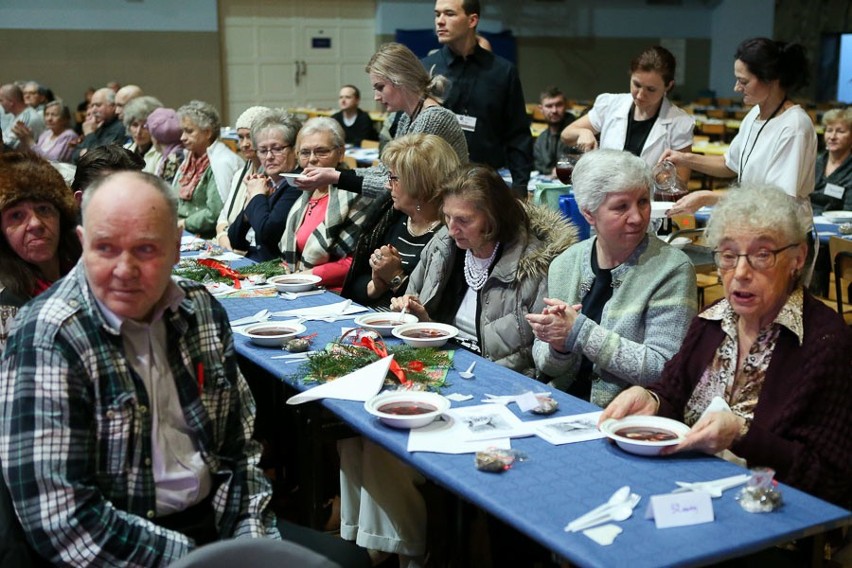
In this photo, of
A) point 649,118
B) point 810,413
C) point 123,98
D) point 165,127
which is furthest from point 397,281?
point 123,98

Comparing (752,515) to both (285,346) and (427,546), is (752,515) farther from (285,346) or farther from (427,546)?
(285,346)

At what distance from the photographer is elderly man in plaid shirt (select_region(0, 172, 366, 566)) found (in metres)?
1.69

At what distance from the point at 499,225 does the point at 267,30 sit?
13.6 m

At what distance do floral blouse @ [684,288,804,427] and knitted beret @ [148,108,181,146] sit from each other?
5.01 meters

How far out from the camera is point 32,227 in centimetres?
277

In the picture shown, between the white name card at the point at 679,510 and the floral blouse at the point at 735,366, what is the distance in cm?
47

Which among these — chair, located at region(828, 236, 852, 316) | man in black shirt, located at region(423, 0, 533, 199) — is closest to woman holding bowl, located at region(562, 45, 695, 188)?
man in black shirt, located at region(423, 0, 533, 199)

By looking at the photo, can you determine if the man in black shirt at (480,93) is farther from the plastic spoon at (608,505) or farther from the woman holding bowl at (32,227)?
the plastic spoon at (608,505)

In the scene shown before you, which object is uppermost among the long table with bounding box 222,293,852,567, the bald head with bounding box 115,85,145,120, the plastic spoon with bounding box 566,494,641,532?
the bald head with bounding box 115,85,145,120

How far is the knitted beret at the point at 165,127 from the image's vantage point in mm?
6523

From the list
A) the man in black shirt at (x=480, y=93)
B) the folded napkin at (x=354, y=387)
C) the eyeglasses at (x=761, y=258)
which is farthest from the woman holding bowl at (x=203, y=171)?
the eyeglasses at (x=761, y=258)

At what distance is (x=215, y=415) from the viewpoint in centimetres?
195

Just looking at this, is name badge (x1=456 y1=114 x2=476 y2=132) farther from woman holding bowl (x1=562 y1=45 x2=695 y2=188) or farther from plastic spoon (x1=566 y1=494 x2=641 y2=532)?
plastic spoon (x1=566 y1=494 x2=641 y2=532)

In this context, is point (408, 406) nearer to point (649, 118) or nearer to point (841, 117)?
point (649, 118)
